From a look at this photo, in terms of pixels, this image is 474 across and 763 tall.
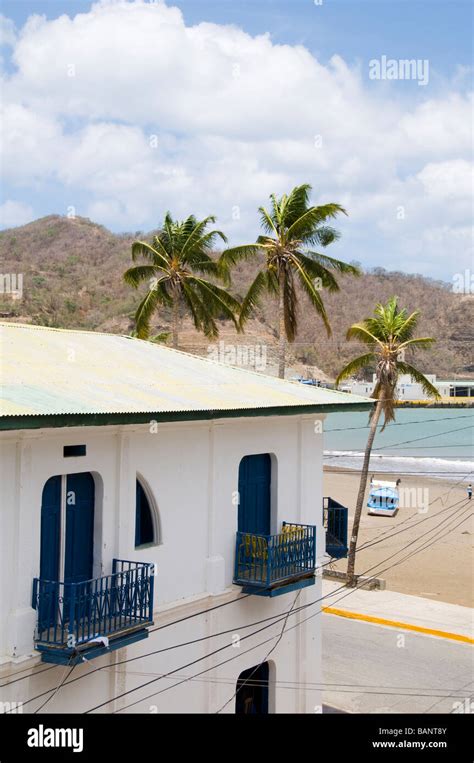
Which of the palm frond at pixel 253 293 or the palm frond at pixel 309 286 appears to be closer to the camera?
the palm frond at pixel 309 286

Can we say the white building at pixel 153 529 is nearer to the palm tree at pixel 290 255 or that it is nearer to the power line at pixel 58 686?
the power line at pixel 58 686

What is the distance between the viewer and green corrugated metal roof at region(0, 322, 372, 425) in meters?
10.8

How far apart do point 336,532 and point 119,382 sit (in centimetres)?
721

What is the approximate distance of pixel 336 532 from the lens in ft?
58.3

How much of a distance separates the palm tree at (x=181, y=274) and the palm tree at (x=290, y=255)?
1.64 m

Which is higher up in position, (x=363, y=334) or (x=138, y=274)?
(x=138, y=274)

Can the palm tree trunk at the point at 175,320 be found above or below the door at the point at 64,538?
above

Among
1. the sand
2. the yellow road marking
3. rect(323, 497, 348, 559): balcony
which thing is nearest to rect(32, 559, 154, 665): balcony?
rect(323, 497, 348, 559): balcony

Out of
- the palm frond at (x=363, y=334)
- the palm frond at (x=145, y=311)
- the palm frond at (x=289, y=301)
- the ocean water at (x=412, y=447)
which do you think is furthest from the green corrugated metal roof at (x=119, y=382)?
the ocean water at (x=412, y=447)

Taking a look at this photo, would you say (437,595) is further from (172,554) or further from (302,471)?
(172,554)

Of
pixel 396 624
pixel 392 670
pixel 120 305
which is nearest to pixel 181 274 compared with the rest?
pixel 396 624

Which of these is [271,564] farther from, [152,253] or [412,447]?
[412,447]

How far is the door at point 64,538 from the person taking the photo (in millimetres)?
10578
